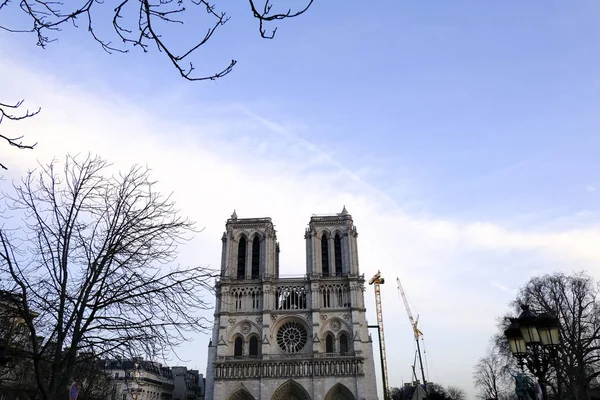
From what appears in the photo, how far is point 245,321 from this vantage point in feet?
147

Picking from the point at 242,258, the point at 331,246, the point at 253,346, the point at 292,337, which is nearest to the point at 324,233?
the point at 331,246

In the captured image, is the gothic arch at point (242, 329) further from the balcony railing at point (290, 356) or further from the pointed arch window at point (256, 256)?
the pointed arch window at point (256, 256)

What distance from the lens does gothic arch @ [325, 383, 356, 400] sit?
133 ft

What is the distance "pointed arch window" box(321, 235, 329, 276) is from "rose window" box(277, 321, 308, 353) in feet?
19.6

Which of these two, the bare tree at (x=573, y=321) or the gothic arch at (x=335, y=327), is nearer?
the bare tree at (x=573, y=321)

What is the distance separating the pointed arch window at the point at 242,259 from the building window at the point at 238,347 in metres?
6.13

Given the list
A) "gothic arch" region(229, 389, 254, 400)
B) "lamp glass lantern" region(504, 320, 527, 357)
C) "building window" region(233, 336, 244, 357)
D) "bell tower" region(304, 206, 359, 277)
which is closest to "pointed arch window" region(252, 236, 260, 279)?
"bell tower" region(304, 206, 359, 277)

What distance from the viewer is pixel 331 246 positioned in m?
47.3

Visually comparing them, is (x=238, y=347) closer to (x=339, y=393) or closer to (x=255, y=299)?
(x=255, y=299)

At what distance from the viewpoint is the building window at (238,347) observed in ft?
145

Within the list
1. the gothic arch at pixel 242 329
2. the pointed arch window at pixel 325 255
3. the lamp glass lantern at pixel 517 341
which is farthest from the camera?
the pointed arch window at pixel 325 255

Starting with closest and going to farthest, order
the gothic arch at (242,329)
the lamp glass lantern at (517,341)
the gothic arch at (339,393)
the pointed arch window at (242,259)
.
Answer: the lamp glass lantern at (517,341) < the gothic arch at (339,393) < the gothic arch at (242,329) < the pointed arch window at (242,259)

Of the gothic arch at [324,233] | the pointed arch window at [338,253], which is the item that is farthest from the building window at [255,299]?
the gothic arch at [324,233]

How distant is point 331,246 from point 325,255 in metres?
1.24
